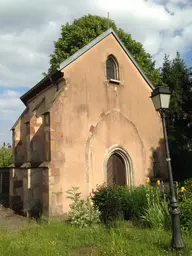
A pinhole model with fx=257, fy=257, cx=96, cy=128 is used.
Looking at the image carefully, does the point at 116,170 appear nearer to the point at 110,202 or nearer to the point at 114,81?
the point at 114,81

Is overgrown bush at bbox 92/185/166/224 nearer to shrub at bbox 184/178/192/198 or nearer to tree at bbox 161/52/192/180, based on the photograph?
shrub at bbox 184/178/192/198

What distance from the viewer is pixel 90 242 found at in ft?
21.1

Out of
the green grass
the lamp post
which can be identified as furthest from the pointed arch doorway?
the lamp post

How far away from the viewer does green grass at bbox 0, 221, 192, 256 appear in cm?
554

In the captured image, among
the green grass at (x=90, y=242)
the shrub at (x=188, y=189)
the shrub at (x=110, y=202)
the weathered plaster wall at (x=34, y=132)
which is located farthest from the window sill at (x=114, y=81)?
the green grass at (x=90, y=242)

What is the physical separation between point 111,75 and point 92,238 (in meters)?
9.56

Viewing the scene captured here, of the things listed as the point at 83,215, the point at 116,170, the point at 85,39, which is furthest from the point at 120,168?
the point at 85,39

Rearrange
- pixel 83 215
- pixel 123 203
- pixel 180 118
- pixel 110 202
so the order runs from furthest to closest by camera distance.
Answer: pixel 180 118 → pixel 123 203 → pixel 110 202 → pixel 83 215

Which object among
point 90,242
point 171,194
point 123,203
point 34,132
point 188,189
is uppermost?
point 34,132

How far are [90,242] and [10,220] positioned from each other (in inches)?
223

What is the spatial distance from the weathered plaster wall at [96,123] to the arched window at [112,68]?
28 centimetres

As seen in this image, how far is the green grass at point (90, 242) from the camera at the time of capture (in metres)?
5.54

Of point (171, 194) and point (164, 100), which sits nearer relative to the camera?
point (171, 194)

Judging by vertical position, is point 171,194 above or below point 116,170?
below
